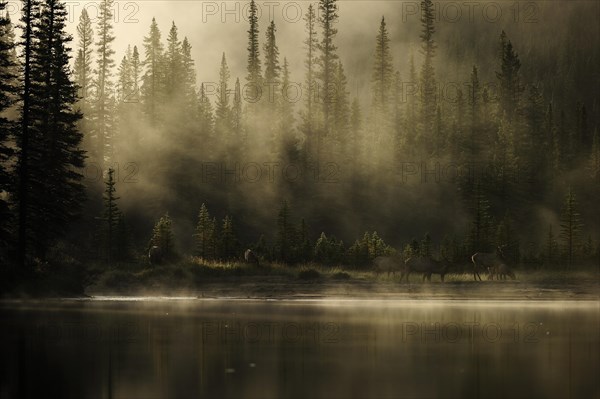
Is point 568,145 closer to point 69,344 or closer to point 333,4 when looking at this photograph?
point 333,4

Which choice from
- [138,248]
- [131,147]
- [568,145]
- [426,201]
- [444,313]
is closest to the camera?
[444,313]

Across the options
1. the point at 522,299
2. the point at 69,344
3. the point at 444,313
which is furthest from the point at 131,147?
the point at 69,344

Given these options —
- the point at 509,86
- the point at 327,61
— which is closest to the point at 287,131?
the point at 327,61

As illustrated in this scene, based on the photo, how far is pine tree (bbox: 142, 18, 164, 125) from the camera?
139 m

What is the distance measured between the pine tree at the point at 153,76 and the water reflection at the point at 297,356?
10814cm

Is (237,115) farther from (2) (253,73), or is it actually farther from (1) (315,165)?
(1) (315,165)

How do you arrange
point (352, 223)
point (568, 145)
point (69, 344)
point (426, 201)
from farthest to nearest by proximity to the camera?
point (568, 145)
point (426, 201)
point (352, 223)
point (69, 344)

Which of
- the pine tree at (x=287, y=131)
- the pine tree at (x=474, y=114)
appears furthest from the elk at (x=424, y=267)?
the pine tree at (x=474, y=114)

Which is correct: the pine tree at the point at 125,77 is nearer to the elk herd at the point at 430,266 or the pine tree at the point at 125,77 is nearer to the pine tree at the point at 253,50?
the pine tree at the point at 253,50

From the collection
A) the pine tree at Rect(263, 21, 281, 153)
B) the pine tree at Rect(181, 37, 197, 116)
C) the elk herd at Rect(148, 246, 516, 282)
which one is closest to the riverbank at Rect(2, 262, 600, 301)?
the elk herd at Rect(148, 246, 516, 282)

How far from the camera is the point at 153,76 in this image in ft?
475

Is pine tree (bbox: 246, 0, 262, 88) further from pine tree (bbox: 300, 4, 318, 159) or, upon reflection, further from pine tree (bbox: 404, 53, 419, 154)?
pine tree (bbox: 404, 53, 419, 154)

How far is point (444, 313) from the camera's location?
3656cm

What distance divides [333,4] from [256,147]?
30920 millimetres
